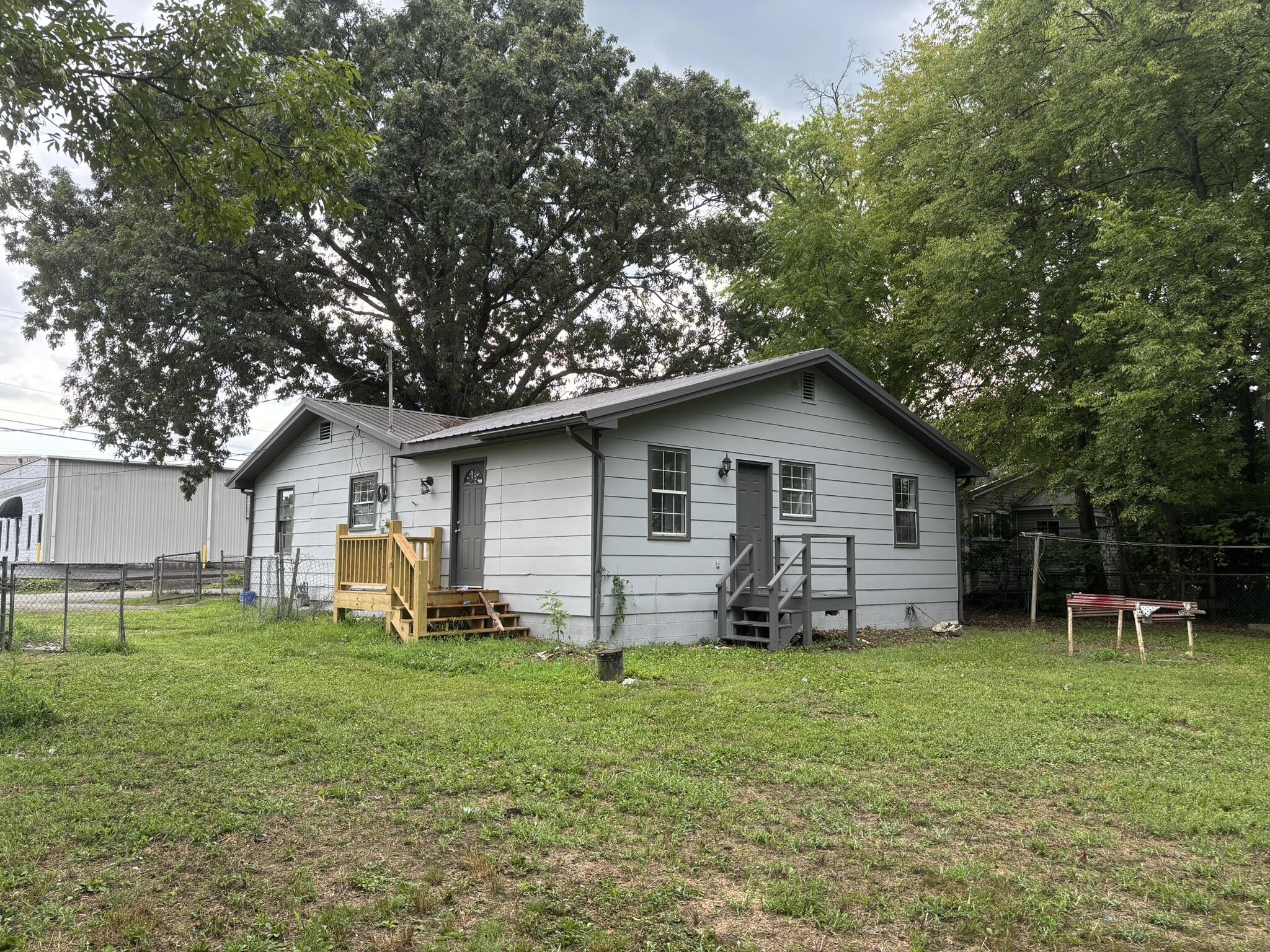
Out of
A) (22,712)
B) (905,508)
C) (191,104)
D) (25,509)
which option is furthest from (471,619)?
(25,509)

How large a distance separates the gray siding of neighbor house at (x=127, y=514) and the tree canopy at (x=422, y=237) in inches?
359

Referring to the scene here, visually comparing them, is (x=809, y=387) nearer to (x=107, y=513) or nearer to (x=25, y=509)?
(x=107, y=513)

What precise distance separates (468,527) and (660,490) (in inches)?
124

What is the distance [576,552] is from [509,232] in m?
11.8

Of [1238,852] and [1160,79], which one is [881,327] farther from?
[1238,852]

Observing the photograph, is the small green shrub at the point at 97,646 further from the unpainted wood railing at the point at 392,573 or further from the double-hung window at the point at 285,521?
the double-hung window at the point at 285,521

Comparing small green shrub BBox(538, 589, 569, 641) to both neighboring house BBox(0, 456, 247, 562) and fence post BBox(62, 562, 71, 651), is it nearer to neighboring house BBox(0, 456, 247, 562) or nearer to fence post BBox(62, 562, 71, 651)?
fence post BBox(62, 562, 71, 651)

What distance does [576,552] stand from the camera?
11.2m

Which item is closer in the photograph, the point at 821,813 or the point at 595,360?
the point at 821,813

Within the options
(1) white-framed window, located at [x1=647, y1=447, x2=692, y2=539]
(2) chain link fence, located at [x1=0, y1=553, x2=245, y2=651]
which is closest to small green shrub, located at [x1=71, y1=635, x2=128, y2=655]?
A: (2) chain link fence, located at [x1=0, y1=553, x2=245, y2=651]

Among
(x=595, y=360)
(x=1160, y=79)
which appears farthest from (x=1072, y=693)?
(x=595, y=360)

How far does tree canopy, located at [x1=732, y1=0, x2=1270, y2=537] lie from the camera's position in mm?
13602

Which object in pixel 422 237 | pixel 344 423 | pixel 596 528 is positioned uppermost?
pixel 422 237

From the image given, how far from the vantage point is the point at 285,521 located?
17.5 meters
